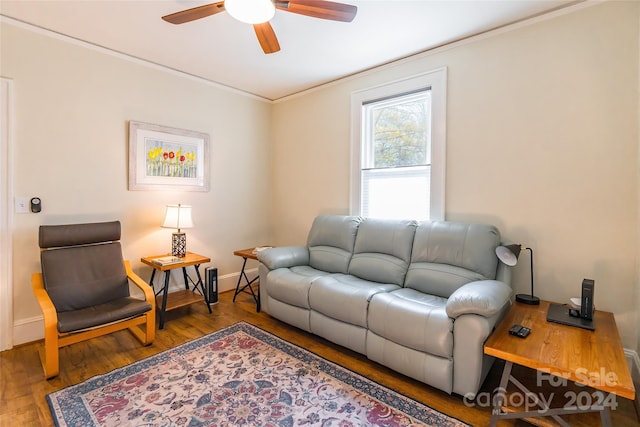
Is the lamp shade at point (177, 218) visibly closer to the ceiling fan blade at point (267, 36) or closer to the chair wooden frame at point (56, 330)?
the chair wooden frame at point (56, 330)

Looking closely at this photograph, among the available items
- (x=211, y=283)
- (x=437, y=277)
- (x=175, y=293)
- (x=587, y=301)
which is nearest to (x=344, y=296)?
(x=437, y=277)

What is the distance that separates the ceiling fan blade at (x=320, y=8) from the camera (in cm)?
185

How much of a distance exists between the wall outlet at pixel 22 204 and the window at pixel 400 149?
3.05m

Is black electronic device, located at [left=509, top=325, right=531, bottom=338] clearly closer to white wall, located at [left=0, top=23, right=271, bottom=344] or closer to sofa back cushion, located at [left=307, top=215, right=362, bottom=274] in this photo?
sofa back cushion, located at [left=307, top=215, right=362, bottom=274]

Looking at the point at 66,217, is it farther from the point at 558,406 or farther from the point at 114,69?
the point at 558,406

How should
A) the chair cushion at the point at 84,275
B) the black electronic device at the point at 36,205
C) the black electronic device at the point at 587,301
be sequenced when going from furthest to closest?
the black electronic device at the point at 36,205
the chair cushion at the point at 84,275
the black electronic device at the point at 587,301

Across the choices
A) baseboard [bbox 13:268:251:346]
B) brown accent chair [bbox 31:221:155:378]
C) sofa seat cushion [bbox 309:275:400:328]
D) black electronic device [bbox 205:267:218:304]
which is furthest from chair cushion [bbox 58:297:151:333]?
sofa seat cushion [bbox 309:275:400:328]

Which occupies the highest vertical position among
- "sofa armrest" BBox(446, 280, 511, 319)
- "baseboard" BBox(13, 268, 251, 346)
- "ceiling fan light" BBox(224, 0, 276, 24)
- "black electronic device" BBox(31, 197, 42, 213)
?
"ceiling fan light" BBox(224, 0, 276, 24)

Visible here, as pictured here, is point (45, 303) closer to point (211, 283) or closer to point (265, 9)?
point (211, 283)

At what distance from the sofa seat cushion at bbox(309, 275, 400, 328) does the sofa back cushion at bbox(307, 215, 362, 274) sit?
348 mm

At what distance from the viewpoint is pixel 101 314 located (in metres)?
2.34

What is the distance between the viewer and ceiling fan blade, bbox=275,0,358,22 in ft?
6.07

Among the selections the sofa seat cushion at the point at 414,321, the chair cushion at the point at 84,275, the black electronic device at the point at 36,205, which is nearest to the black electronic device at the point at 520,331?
the sofa seat cushion at the point at 414,321

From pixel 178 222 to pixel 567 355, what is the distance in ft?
10.7
